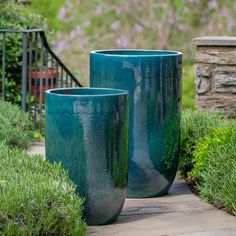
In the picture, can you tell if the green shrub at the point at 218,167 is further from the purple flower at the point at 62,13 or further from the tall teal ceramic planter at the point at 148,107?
A: the purple flower at the point at 62,13

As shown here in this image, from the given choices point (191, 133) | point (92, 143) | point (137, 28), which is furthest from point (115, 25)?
point (92, 143)

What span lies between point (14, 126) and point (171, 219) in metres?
2.83

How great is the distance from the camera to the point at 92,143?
5.10 metres

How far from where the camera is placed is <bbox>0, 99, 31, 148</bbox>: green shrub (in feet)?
24.0

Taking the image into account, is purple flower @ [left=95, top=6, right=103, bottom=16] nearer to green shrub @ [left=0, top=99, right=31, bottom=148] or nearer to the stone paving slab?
green shrub @ [left=0, top=99, right=31, bottom=148]

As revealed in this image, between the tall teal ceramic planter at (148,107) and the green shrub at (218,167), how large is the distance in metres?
0.21

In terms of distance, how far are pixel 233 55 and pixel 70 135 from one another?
2.79m

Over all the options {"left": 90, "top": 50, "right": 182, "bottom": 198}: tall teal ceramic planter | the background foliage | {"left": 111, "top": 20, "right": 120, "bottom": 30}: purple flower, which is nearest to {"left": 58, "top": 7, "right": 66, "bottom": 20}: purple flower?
the background foliage

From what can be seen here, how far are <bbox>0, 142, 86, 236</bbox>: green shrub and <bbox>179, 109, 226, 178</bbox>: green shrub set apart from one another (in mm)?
1879

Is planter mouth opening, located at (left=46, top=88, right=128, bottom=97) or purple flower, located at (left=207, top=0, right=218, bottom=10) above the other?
purple flower, located at (left=207, top=0, right=218, bottom=10)

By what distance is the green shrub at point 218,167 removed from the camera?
5508 mm

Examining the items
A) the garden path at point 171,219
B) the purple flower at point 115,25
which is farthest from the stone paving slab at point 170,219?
the purple flower at point 115,25

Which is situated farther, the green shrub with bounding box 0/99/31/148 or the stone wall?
the stone wall

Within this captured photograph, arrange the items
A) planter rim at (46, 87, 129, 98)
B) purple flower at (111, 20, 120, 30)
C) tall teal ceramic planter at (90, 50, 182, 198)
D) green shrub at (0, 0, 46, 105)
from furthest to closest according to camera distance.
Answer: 1. purple flower at (111, 20, 120, 30)
2. green shrub at (0, 0, 46, 105)
3. tall teal ceramic planter at (90, 50, 182, 198)
4. planter rim at (46, 87, 129, 98)
